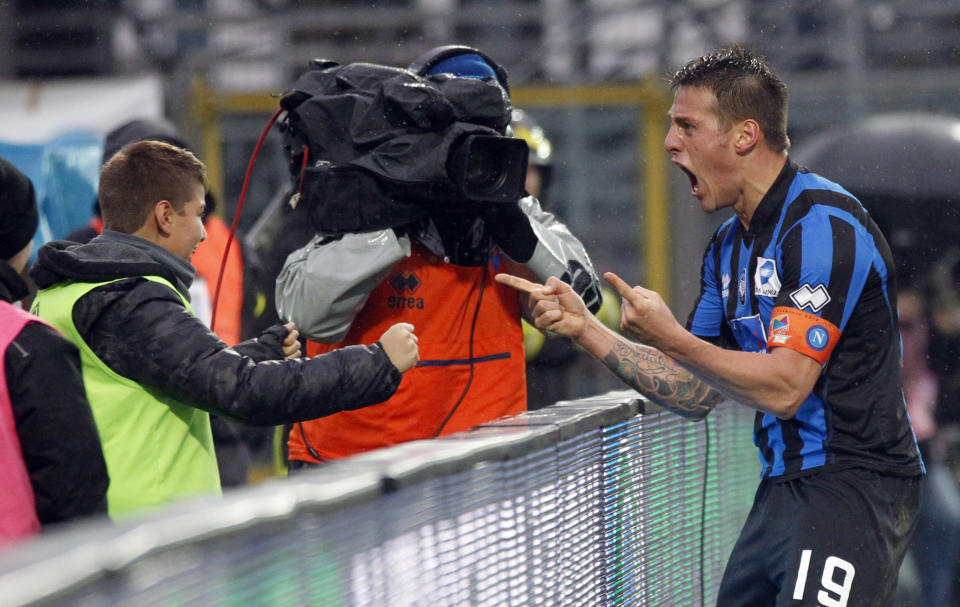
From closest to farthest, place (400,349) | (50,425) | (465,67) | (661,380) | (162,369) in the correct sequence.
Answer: (50,425)
(162,369)
(400,349)
(661,380)
(465,67)

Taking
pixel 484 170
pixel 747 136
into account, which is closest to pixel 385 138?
pixel 484 170

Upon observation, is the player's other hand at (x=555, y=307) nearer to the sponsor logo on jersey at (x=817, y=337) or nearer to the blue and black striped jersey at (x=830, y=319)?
the blue and black striped jersey at (x=830, y=319)

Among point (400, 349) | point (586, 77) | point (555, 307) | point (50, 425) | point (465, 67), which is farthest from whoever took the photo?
point (586, 77)

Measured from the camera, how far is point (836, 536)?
10.3ft

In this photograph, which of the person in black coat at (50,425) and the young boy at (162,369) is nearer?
the person in black coat at (50,425)

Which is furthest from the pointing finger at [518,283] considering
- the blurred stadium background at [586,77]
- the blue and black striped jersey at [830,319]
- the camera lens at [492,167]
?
the blurred stadium background at [586,77]

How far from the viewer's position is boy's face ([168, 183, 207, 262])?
3.47 metres

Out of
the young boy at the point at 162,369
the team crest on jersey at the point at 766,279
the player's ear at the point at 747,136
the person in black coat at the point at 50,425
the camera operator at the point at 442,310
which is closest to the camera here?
the person in black coat at the point at 50,425

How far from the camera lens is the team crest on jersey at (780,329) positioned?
10.3 feet

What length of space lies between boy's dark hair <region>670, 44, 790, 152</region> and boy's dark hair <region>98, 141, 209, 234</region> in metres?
1.40

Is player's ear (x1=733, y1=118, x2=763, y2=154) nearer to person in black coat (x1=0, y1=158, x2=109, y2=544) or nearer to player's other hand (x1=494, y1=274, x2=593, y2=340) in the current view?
player's other hand (x1=494, y1=274, x2=593, y2=340)

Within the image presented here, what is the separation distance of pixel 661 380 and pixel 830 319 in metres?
0.56

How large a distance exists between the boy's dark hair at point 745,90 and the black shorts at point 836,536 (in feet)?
2.93

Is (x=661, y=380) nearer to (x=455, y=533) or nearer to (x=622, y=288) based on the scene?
(x=622, y=288)
